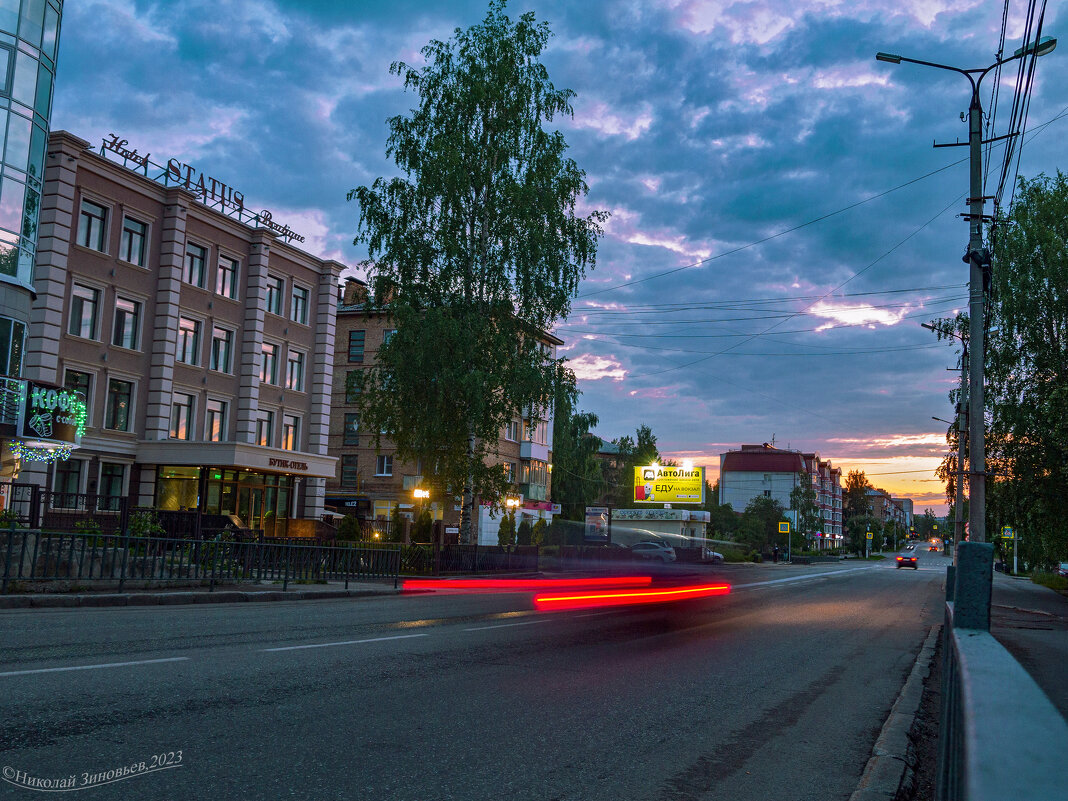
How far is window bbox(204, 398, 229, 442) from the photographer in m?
39.2

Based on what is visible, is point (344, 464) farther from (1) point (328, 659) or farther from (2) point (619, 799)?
(2) point (619, 799)

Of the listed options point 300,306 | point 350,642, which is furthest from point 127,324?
point 350,642

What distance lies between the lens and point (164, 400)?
3616 cm

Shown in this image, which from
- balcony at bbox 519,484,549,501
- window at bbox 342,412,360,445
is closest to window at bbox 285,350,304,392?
window at bbox 342,412,360,445

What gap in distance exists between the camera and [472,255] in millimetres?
31875

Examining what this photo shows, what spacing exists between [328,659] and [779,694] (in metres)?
4.90

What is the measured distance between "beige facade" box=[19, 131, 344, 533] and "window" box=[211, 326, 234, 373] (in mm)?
67

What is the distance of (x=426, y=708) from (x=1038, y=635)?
1434 centimetres

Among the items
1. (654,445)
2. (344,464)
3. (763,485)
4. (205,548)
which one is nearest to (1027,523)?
(205,548)

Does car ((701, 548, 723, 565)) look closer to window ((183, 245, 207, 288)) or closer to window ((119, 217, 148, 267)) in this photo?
window ((183, 245, 207, 288))

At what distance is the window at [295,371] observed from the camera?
144ft

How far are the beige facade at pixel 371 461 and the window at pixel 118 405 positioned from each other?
21.7 metres

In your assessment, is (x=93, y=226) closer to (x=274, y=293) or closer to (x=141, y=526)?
(x=274, y=293)

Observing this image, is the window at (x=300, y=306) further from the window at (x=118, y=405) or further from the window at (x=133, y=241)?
the window at (x=118, y=405)
